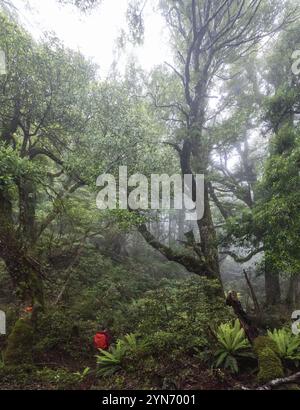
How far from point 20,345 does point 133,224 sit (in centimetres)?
451

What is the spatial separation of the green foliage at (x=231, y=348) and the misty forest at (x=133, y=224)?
0.03 metres

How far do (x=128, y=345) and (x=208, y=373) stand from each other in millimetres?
2096

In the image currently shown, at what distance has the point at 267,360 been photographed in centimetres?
557

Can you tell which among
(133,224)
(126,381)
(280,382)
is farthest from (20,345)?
(280,382)

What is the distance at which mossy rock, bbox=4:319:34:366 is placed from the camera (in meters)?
6.72

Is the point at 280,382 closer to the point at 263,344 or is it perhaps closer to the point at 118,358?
the point at 263,344

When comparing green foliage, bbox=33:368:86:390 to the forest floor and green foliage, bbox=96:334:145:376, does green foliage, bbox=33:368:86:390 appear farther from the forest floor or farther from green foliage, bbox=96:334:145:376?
green foliage, bbox=96:334:145:376

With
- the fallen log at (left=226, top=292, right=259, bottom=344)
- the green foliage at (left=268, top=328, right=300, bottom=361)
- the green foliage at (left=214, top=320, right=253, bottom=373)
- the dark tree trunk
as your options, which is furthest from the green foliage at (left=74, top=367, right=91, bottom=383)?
the dark tree trunk

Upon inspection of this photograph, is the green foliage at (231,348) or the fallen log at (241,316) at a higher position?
the fallen log at (241,316)

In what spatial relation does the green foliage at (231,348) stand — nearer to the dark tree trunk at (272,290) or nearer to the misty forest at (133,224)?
the misty forest at (133,224)

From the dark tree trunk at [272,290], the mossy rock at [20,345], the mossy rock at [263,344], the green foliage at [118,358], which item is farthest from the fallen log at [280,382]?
the dark tree trunk at [272,290]

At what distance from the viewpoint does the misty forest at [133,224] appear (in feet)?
20.4

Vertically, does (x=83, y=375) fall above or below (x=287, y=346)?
below
